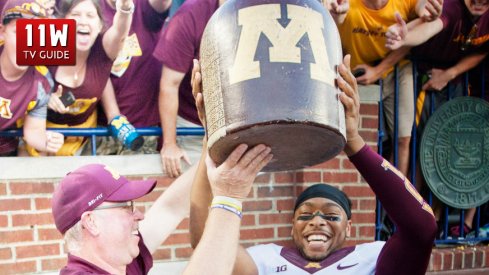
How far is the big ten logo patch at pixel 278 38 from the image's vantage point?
5.77 feet

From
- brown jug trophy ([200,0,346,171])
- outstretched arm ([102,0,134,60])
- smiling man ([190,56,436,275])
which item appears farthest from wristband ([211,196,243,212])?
outstretched arm ([102,0,134,60])

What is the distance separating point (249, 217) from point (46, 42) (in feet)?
5.57

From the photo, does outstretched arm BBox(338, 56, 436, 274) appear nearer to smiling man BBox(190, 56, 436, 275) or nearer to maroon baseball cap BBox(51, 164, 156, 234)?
smiling man BBox(190, 56, 436, 275)

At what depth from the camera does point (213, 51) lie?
74.2 inches

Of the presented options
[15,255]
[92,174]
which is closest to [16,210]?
[15,255]

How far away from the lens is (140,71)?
3.98 metres

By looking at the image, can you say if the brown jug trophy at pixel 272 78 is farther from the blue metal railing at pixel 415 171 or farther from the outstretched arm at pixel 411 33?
the blue metal railing at pixel 415 171

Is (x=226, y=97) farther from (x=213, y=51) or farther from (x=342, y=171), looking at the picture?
(x=342, y=171)

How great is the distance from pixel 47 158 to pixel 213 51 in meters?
2.16

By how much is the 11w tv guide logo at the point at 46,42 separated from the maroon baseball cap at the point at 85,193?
6.09 feet

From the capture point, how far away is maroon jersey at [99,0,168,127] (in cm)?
390

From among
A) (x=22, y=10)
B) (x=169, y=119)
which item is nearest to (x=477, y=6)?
(x=169, y=119)

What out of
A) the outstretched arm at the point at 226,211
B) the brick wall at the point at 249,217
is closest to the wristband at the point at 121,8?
the brick wall at the point at 249,217

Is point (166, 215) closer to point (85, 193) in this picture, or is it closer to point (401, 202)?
point (85, 193)
